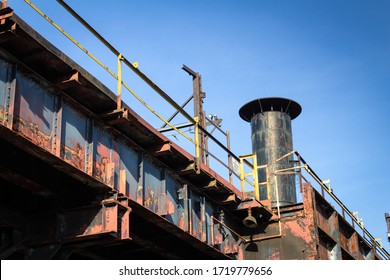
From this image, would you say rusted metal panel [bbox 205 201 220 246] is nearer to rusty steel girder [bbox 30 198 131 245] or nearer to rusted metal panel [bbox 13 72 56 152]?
rusty steel girder [bbox 30 198 131 245]

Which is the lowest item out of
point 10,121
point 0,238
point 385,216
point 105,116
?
point 0,238

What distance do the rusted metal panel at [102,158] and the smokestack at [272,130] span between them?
11.6m

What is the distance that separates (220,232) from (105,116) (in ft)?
18.1

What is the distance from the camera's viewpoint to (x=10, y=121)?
31.7ft

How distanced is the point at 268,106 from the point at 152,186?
12.6m

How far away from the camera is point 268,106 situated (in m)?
25.4

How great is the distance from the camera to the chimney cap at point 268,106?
25.2m

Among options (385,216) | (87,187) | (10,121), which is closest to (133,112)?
(87,187)

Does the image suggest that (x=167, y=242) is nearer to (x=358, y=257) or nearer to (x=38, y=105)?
(x=38, y=105)

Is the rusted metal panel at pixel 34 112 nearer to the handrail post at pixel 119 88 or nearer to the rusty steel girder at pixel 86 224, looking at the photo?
the handrail post at pixel 119 88

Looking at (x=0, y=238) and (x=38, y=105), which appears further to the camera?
(x=0, y=238)

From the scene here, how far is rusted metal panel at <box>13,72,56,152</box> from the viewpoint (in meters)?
10.1

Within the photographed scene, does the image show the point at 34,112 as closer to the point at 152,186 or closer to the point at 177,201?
the point at 152,186

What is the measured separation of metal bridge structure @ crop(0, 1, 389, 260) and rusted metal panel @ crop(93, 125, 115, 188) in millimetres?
20
